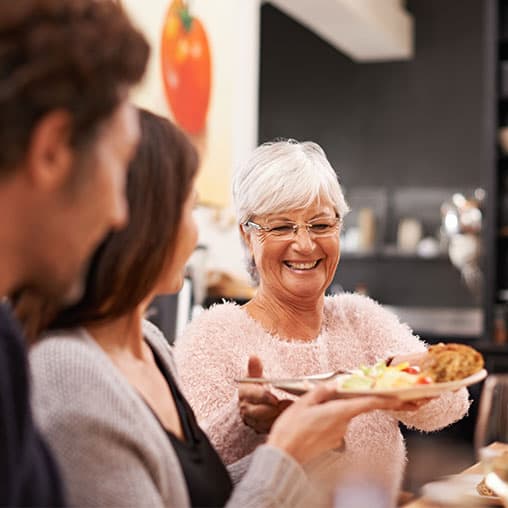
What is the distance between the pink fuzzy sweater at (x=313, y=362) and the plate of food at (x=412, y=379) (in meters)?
0.26

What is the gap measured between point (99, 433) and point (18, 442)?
0.18 meters

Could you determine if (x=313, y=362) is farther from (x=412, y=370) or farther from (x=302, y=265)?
(x=412, y=370)

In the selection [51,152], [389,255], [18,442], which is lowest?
[389,255]

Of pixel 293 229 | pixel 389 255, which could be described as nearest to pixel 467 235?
pixel 389 255

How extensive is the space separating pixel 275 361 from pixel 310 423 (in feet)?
2.58

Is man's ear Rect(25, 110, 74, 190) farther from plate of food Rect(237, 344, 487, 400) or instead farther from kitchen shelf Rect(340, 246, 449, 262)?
kitchen shelf Rect(340, 246, 449, 262)

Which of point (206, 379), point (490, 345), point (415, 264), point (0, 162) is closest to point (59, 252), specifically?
point (0, 162)

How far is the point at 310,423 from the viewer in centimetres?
132

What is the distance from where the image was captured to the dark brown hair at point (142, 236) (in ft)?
4.00

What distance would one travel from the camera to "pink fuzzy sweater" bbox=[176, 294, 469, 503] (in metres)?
1.83

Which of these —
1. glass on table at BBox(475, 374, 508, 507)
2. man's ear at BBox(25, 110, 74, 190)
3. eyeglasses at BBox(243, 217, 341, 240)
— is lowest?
glass on table at BBox(475, 374, 508, 507)

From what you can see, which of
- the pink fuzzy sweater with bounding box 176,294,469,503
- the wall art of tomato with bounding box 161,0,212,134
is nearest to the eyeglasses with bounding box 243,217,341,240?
the pink fuzzy sweater with bounding box 176,294,469,503

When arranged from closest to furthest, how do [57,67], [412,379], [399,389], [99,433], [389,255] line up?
[57,67] → [99,433] → [399,389] → [412,379] → [389,255]

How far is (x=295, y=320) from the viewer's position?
222 cm
